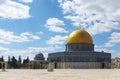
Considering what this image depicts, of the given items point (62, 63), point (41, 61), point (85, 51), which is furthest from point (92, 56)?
point (41, 61)

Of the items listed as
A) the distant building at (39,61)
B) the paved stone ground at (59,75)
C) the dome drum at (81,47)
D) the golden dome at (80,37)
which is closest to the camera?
the paved stone ground at (59,75)

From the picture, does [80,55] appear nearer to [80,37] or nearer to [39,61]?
[80,37]

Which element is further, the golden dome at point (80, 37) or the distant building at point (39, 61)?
the distant building at point (39, 61)

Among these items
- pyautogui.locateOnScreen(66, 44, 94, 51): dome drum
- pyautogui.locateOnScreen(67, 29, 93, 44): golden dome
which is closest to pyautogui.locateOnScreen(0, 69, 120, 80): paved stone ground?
pyautogui.locateOnScreen(67, 29, 93, 44): golden dome

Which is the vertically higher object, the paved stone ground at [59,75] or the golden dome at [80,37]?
the golden dome at [80,37]

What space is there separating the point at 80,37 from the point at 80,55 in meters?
5.11

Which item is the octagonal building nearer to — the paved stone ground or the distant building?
the distant building

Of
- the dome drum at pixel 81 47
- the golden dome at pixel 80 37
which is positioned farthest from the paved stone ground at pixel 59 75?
the dome drum at pixel 81 47

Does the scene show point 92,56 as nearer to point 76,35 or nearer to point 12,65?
point 76,35

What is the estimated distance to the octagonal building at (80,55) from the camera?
8731 cm

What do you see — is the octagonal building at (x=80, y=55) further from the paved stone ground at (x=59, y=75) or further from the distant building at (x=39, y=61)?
the paved stone ground at (x=59, y=75)

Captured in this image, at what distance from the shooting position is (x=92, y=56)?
87.5 m

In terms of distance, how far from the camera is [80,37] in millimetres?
88312

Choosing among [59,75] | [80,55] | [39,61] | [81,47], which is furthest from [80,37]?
[59,75]
